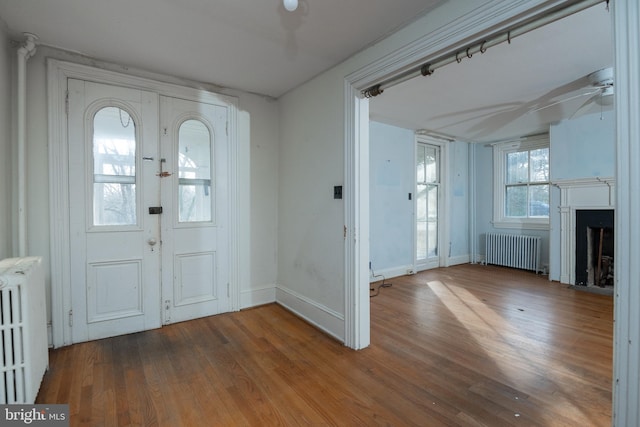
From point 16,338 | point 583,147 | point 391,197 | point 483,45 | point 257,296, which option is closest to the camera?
point 16,338

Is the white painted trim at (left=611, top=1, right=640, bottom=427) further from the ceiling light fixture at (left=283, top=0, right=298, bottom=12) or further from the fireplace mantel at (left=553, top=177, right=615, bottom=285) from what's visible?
the fireplace mantel at (left=553, top=177, right=615, bottom=285)

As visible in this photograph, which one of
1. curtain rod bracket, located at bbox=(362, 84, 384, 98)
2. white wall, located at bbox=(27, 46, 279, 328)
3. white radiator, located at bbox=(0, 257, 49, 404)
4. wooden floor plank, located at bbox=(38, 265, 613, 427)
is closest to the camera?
white radiator, located at bbox=(0, 257, 49, 404)

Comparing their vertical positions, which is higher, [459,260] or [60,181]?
[60,181]

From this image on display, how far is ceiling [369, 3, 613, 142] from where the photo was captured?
2.30m

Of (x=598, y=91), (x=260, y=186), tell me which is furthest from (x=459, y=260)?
(x=260, y=186)

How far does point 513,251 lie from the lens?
18.4ft

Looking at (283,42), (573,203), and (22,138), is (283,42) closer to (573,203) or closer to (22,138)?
(22,138)

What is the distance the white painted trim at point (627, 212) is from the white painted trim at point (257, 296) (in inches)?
119

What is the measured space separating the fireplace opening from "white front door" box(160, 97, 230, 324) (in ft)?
16.4

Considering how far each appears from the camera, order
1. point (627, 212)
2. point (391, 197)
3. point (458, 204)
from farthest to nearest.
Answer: point (458, 204) < point (391, 197) < point (627, 212)

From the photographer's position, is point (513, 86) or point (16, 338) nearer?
point (16, 338)

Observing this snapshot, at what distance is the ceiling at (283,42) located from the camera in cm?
196

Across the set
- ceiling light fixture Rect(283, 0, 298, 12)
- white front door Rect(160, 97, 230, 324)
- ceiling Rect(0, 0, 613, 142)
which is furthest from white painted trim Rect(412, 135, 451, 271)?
ceiling light fixture Rect(283, 0, 298, 12)

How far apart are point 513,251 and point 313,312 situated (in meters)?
4.57
